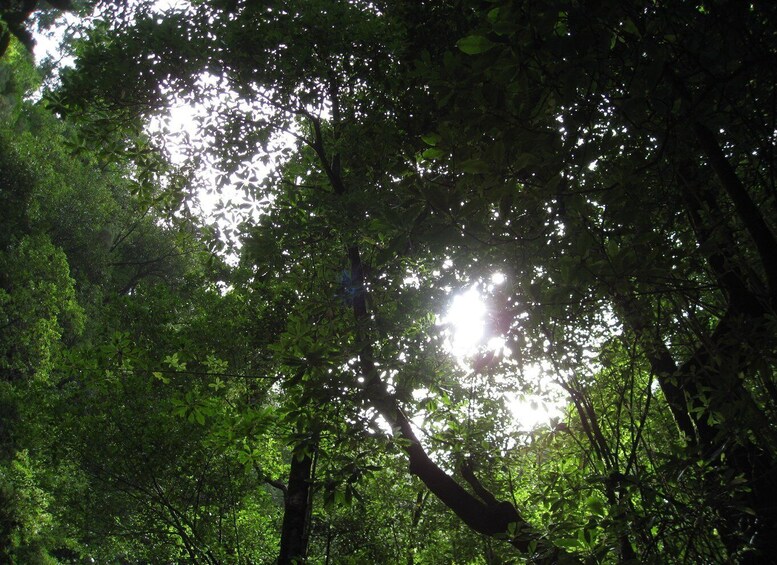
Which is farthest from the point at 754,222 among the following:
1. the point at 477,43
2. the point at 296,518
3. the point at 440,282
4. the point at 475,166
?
the point at 296,518

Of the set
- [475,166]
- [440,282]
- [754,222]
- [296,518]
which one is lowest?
[754,222]

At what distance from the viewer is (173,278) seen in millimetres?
17250

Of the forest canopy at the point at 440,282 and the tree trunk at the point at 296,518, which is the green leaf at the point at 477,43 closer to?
the forest canopy at the point at 440,282

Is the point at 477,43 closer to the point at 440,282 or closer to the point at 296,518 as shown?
the point at 440,282

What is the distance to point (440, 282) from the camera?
148 inches

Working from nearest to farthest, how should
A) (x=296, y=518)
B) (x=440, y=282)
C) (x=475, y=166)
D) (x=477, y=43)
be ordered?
(x=477, y=43) → (x=475, y=166) → (x=440, y=282) → (x=296, y=518)

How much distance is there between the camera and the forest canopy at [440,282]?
1.60 metres

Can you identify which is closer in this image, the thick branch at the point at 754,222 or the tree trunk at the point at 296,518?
the thick branch at the point at 754,222

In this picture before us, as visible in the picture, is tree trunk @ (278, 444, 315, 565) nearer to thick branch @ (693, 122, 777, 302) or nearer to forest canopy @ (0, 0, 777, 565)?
forest canopy @ (0, 0, 777, 565)

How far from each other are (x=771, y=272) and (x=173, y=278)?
17.6 metres

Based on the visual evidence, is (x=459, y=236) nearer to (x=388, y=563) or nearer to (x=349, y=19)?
(x=349, y=19)

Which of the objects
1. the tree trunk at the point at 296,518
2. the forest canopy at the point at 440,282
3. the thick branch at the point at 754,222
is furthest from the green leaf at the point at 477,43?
the tree trunk at the point at 296,518

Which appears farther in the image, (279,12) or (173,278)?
(173,278)

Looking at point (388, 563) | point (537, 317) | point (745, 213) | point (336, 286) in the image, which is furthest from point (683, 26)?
point (388, 563)
